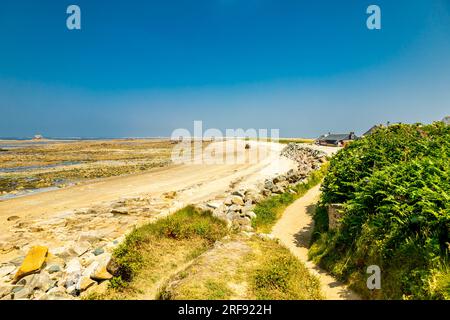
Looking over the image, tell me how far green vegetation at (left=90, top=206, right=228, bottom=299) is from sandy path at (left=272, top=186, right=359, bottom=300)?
9.55ft

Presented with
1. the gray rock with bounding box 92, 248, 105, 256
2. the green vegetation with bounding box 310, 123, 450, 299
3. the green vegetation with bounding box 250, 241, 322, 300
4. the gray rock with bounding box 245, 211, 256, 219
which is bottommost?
the gray rock with bounding box 92, 248, 105, 256

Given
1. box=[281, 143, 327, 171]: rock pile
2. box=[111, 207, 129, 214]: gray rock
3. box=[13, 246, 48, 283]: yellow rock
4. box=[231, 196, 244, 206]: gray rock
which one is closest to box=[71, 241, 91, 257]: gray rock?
box=[13, 246, 48, 283]: yellow rock

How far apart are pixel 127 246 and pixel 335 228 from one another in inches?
294

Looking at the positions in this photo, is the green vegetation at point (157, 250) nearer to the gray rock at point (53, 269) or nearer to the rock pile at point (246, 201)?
the rock pile at point (246, 201)

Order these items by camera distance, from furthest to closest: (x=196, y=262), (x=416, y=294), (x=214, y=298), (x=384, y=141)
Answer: (x=384, y=141) < (x=196, y=262) < (x=214, y=298) < (x=416, y=294)

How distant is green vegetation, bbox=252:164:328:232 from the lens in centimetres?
1308

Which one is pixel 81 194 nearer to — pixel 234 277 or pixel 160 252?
A: pixel 160 252

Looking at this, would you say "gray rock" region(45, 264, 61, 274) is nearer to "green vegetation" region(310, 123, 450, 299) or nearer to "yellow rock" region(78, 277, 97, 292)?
"yellow rock" region(78, 277, 97, 292)

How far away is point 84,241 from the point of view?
1146 centimetres

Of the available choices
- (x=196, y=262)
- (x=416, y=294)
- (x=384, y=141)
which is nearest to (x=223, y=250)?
(x=196, y=262)

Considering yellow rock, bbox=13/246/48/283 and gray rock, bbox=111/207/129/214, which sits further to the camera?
gray rock, bbox=111/207/129/214

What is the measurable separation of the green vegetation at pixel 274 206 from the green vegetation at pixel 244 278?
435 cm

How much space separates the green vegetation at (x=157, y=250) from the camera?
7.75m

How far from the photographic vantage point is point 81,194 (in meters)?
22.4
